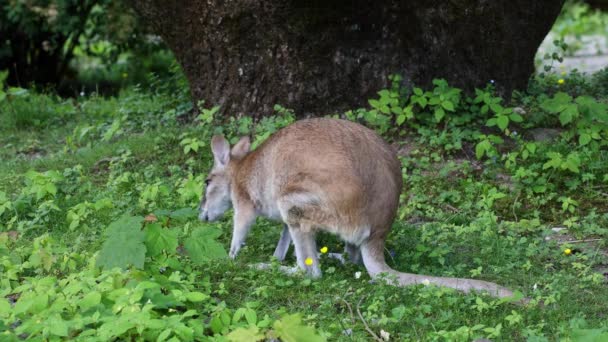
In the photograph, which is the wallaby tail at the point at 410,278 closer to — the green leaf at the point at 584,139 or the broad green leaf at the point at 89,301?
the broad green leaf at the point at 89,301

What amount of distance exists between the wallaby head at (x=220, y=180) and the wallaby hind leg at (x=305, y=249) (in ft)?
3.10

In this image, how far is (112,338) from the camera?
4.06m

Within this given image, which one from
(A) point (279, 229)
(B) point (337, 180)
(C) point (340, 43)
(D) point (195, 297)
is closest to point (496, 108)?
(C) point (340, 43)

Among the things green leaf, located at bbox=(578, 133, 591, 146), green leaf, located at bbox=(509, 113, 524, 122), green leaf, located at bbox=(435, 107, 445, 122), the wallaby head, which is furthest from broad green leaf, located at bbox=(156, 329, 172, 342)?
green leaf, located at bbox=(578, 133, 591, 146)

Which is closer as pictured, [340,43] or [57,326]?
[57,326]

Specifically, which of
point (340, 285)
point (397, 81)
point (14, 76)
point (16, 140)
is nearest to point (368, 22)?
point (397, 81)

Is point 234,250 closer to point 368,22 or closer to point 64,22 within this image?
point 368,22

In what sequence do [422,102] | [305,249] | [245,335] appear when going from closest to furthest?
[245,335]
[305,249]
[422,102]

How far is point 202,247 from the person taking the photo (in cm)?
486

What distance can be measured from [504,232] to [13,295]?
305 centimetres

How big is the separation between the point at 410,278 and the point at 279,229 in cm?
139

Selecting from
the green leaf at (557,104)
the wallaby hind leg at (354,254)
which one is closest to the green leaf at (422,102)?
the green leaf at (557,104)

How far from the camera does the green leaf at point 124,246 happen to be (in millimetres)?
4629

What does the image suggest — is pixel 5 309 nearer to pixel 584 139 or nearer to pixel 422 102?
pixel 422 102
